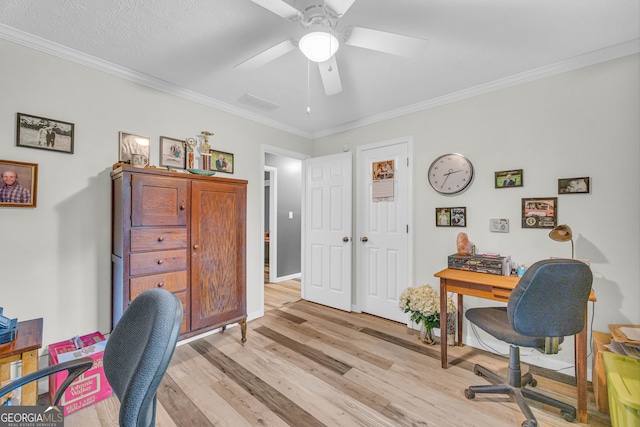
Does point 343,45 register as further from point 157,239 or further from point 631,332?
point 631,332

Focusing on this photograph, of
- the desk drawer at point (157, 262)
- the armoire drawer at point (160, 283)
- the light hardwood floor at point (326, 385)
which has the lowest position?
the light hardwood floor at point (326, 385)

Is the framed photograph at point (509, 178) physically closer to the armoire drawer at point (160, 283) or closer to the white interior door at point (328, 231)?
the white interior door at point (328, 231)

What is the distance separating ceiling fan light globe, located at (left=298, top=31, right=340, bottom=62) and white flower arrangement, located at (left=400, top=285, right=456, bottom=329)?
2.20m

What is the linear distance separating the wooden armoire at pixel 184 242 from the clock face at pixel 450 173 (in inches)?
76.7

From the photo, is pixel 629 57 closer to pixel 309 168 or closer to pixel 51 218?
pixel 309 168

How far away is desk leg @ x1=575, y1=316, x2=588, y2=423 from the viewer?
166cm

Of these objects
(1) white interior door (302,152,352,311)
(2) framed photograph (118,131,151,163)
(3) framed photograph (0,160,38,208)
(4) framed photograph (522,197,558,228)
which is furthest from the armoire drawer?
(4) framed photograph (522,197,558,228)

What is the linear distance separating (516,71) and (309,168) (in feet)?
8.10

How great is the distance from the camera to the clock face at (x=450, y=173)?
2662mm

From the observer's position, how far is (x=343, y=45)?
6.47 ft

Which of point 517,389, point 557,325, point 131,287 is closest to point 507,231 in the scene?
point 557,325

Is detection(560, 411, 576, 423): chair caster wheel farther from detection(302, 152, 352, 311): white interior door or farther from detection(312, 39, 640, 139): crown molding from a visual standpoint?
detection(312, 39, 640, 139): crown molding

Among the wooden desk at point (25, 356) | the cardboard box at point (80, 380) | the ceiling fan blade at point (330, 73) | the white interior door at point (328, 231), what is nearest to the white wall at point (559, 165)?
the white interior door at point (328, 231)

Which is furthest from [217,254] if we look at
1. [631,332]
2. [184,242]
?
[631,332]
